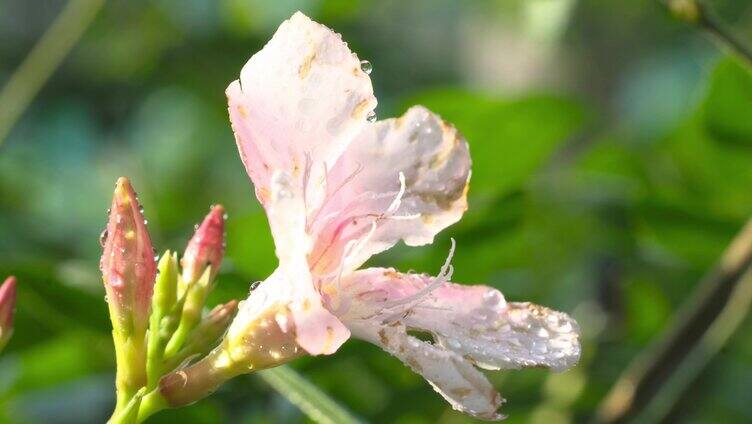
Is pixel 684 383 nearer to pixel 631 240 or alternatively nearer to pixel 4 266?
pixel 631 240

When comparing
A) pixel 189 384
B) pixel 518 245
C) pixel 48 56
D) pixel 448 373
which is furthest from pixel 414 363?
pixel 48 56

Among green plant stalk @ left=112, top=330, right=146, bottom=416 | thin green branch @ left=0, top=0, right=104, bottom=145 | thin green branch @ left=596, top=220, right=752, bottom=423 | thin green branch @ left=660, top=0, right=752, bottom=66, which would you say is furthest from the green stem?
thin green branch @ left=0, top=0, right=104, bottom=145

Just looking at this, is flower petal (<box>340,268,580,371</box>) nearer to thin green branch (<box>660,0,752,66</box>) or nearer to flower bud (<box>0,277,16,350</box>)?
flower bud (<box>0,277,16,350</box>)

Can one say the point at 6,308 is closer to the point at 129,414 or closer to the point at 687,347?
the point at 129,414

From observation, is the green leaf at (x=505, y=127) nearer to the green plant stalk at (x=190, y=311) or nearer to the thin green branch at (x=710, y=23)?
the thin green branch at (x=710, y=23)

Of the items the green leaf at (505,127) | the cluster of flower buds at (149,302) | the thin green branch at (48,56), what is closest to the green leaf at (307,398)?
the cluster of flower buds at (149,302)

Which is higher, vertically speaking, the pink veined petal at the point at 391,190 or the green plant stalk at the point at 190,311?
the pink veined petal at the point at 391,190

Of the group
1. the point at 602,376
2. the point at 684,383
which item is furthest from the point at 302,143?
the point at 602,376
